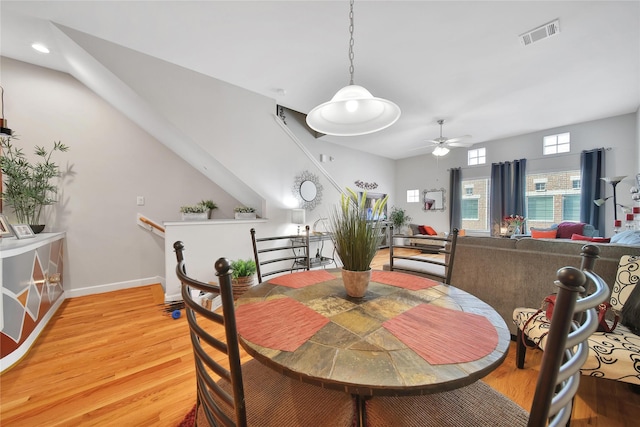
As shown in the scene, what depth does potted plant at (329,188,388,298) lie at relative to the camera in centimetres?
102

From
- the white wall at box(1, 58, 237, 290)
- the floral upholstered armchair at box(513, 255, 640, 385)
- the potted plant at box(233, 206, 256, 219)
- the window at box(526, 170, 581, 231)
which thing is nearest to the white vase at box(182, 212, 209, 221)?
the potted plant at box(233, 206, 256, 219)

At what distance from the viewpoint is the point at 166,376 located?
1584 millimetres

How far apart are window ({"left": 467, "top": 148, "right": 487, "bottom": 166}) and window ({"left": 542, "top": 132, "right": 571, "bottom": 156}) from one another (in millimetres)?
1118

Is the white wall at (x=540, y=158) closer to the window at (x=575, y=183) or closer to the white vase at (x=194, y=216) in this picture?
the window at (x=575, y=183)

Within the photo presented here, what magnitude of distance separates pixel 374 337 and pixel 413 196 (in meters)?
7.31

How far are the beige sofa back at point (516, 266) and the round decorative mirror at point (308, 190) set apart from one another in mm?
2340

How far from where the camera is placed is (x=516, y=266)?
1.94 metres

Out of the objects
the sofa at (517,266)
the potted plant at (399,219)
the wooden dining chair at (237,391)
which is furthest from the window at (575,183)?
the wooden dining chair at (237,391)

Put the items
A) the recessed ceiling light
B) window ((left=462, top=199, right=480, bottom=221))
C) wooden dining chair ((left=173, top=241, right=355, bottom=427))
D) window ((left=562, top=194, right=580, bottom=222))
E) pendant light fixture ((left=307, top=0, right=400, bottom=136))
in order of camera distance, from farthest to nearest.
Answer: window ((left=462, top=199, right=480, bottom=221)) → window ((left=562, top=194, right=580, bottom=222)) → the recessed ceiling light → pendant light fixture ((left=307, top=0, right=400, bottom=136)) → wooden dining chair ((left=173, top=241, right=355, bottom=427))

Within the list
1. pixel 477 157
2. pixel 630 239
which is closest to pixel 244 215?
pixel 630 239

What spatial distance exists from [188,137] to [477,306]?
10.4ft

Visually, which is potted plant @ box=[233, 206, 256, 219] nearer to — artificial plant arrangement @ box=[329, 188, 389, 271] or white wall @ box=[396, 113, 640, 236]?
artificial plant arrangement @ box=[329, 188, 389, 271]

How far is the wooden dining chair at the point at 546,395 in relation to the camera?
0.39 metres

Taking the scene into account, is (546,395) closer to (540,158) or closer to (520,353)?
(520,353)
